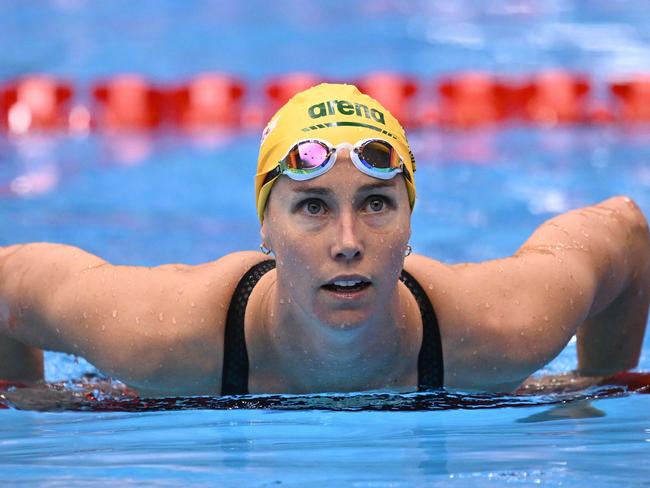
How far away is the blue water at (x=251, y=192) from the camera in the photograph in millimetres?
2713

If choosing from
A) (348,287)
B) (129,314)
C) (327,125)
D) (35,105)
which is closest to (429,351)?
(348,287)

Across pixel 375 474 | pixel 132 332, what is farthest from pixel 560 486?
pixel 132 332

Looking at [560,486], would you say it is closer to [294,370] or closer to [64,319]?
[294,370]

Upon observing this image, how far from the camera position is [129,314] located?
10.2 feet

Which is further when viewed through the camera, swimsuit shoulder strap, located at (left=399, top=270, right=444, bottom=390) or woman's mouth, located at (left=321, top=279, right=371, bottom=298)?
swimsuit shoulder strap, located at (left=399, top=270, right=444, bottom=390)

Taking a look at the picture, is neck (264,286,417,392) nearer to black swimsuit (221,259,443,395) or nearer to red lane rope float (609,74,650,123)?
black swimsuit (221,259,443,395)

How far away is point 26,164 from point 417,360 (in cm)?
556

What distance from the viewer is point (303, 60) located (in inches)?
430

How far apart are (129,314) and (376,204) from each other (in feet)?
2.43

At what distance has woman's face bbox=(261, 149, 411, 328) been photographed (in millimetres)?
2779

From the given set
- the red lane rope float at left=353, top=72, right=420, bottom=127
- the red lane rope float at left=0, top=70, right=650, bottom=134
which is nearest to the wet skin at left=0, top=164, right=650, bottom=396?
the red lane rope float at left=353, top=72, right=420, bottom=127

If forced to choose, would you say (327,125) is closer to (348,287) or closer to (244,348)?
(348,287)

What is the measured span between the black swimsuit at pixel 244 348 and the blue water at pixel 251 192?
0.09 m

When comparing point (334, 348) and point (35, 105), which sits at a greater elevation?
point (35, 105)
